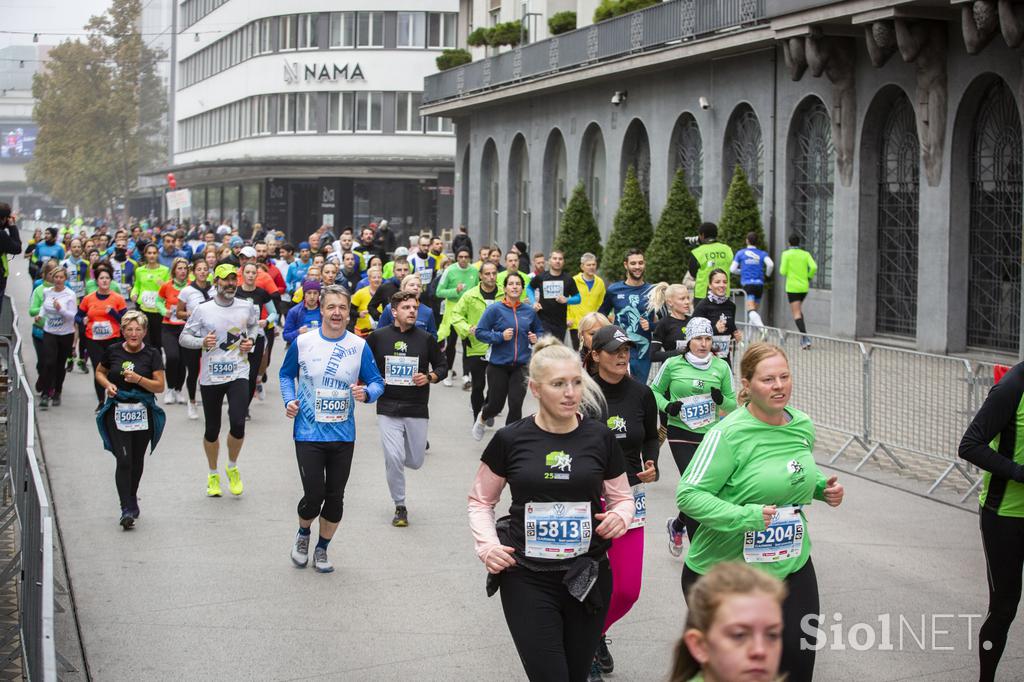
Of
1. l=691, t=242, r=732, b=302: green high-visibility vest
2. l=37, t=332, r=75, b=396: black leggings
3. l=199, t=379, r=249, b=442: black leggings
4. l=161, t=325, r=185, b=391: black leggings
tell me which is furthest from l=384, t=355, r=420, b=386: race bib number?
l=691, t=242, r=732, b=302: green high-visibility vest

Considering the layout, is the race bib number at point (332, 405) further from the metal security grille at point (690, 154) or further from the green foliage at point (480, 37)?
the green foliage at point (480, 37)

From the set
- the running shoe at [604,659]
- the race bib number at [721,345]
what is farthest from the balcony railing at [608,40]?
the running shoe at [604,659]

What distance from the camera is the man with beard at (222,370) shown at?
12.6 meters

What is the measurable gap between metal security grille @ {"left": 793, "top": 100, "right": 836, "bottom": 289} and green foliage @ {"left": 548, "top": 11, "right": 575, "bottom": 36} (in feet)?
38.0

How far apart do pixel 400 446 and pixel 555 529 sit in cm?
578

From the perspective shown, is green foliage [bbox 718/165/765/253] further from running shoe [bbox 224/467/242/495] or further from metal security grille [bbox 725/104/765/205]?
running shoe [bbox 224/467/242/495]

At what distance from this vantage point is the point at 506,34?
41.0 metres

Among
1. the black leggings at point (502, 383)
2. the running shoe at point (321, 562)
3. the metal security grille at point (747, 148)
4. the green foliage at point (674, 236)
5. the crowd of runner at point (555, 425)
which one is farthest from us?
the green foliage at point (674, 236)

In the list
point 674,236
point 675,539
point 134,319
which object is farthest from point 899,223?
point 134,319

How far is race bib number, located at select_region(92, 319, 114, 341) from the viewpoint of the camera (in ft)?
57.1

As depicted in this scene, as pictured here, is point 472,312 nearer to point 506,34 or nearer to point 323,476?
point 323,476

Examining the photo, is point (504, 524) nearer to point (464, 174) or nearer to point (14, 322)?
point (14, 322)

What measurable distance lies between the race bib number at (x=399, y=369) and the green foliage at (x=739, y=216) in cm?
1665

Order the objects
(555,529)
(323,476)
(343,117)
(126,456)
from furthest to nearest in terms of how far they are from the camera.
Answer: (343,117), (126,456), (323,476), (555,529)
